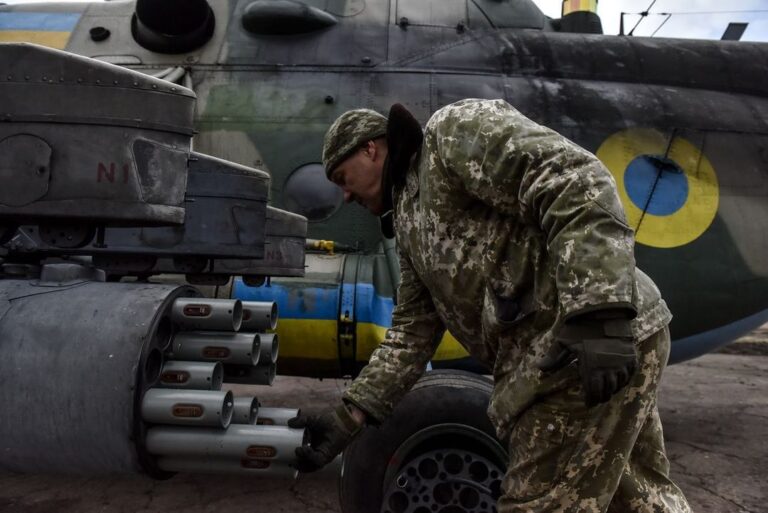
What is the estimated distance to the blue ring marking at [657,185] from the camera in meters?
4.93

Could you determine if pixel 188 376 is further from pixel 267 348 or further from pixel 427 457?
pixel 427 457

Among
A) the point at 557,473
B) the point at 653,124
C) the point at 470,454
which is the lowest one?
the point at 470,454

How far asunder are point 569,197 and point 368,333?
2.83m

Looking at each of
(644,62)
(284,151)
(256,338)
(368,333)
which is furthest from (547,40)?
(256,338)

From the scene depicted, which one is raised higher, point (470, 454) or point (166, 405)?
point (166, 405)

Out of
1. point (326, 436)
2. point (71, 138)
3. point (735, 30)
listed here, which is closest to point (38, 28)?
point (71, 138)

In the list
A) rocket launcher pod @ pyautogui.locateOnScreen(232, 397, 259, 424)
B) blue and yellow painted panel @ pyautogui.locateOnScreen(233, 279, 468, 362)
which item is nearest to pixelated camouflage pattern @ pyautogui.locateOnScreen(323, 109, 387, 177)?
rocket launcher pod @ pyautogui.locateOnScreen(232, 397, 259, 424)

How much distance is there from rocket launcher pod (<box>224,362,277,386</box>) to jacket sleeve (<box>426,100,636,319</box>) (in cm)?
177

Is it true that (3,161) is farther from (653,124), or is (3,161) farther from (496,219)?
(653,124)

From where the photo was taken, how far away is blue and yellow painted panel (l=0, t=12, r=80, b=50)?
5332 millimetres

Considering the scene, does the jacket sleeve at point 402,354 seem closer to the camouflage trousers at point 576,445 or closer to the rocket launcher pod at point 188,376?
the camouflage trousers at point 576,445

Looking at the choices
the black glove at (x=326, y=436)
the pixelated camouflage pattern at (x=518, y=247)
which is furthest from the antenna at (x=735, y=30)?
the black glove at (x=326, y=436)

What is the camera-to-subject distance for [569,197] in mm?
1707

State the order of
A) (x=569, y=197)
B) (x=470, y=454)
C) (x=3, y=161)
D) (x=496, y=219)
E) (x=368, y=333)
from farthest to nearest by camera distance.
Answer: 1. (x=368, y=333)
2. (x=470, y=454)
3. (x=3, y=161)
4. (x=496, y=219)
5. (x=569, y=197)
